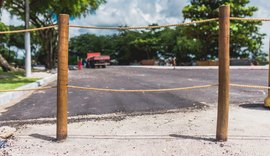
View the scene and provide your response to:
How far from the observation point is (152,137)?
206 inches

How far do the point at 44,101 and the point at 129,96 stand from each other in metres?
2.16

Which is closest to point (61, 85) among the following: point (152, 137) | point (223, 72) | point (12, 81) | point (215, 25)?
point (152, 137)

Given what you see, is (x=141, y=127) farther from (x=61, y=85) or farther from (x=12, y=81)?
(x=12, y=81)

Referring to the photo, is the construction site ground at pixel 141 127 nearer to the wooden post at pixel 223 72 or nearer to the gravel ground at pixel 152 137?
the gravel ground at pixel 152 137

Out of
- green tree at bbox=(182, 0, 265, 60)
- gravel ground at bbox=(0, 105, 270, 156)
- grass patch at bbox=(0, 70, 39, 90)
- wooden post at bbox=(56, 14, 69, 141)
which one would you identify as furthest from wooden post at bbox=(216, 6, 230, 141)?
green tree at bbox=(182, 0, 265, 60)

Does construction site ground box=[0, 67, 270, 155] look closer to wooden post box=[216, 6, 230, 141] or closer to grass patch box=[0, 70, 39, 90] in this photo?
wooden post box=[216, 6, 230, 141]

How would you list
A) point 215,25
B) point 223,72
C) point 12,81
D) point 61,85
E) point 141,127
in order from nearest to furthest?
point 223,72 → point 61,85 → point 141,127 → point 12,81 → point 215,25

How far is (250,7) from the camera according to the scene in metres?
38.8

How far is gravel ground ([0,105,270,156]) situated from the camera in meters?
4.65

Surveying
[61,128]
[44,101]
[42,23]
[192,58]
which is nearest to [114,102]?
[44,101]

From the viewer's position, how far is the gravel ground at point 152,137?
4.65 metres

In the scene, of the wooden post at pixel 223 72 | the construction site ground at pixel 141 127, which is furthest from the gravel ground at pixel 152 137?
the wooden post at pixel 223 72

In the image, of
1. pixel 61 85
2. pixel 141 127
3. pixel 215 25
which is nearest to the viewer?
pixel 61 85

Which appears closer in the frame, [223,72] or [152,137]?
[223,72]
